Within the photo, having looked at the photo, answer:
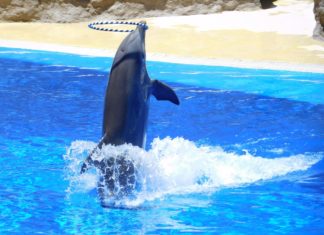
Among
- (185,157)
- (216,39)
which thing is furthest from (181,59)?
(185,157)

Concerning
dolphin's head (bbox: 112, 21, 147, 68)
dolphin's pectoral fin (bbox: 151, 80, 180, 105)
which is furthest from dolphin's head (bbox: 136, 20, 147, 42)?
dolphin's pectoral fin (bbox: 151, 80, 180, 105)

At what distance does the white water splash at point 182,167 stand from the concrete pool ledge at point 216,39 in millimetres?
4180

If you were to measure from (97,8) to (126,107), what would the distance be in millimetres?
11550

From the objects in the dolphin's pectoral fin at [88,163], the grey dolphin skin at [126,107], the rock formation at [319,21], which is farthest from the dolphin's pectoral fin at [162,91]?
the rock formation at [319,21]

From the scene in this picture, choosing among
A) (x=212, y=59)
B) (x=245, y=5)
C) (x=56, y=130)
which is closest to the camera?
(x=56, y=130)

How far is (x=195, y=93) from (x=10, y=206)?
416 centimetres

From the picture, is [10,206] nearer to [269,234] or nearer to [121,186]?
[121,186]

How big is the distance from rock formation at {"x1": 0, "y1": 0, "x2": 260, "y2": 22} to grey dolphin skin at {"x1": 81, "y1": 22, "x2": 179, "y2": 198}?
35.6 feet

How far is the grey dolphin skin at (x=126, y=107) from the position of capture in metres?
3.97

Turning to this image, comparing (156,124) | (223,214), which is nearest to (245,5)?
(156,124)

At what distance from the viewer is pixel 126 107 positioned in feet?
13.1

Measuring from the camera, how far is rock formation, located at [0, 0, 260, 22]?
14.8 m

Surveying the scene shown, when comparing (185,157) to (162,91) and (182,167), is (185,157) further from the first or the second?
(162,91)

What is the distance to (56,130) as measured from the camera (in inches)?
249
